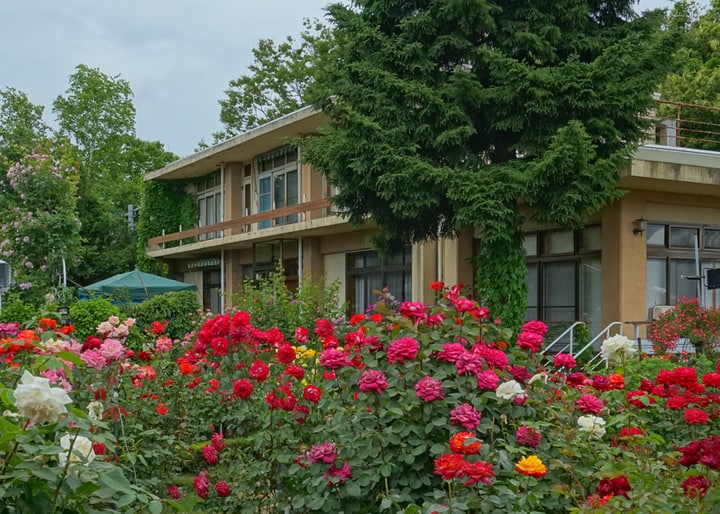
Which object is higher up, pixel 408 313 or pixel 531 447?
pixel 408 313

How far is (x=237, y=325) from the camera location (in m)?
5.38

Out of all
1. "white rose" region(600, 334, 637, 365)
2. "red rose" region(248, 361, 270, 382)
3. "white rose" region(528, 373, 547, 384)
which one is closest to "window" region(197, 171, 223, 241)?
"red rose" region(248, 361, 270, 382)

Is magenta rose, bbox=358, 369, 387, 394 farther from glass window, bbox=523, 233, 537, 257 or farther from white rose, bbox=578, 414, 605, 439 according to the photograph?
glass window, bbox=523, 233, 537, 257

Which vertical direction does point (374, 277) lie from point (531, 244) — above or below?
below

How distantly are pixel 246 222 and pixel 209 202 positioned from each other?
6.96m

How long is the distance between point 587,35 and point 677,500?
12517 mm

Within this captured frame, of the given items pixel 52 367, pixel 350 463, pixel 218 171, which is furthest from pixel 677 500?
pixel 218 171

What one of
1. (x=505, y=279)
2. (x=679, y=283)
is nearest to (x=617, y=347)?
(x=505, y=279)

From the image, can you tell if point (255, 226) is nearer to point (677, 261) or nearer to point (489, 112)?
point (489, 112)

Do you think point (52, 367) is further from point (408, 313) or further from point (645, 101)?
point (645, 101)

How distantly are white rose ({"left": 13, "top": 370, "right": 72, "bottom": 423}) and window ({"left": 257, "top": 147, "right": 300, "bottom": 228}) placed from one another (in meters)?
22.6

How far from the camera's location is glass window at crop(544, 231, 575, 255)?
17.0 metres

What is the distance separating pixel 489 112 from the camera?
14219 mm

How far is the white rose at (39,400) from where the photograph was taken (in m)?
2.82
